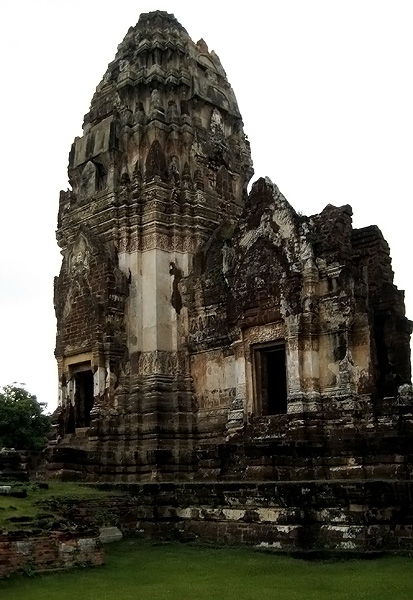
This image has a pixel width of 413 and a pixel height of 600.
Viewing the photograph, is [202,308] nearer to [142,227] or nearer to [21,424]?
[142,227]

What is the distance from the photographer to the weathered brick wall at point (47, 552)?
39.6 ft

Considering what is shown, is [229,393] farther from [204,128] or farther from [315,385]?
[204,128]

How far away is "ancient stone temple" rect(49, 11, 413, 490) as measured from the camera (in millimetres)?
17359

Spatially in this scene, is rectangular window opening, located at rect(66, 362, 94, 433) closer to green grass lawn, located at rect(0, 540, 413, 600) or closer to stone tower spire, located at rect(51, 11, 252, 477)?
stone tower spire, located at rect(51, 11, 252, 477)

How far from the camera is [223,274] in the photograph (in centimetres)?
2084

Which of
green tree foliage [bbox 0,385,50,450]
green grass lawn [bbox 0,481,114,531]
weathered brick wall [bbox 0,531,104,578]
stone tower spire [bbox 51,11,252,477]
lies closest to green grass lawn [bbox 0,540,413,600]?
weathered brick wall [bbox 0,531,104,578]

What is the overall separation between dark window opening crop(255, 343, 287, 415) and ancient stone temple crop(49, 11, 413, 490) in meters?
0.06

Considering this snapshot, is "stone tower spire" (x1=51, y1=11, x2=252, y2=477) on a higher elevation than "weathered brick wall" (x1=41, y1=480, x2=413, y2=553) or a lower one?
higher

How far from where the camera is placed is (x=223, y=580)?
457 inches

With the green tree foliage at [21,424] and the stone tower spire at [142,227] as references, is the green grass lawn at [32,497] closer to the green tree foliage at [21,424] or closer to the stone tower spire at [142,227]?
the stone tower spire at [142,227]

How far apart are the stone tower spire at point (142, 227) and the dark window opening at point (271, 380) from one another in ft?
8.38

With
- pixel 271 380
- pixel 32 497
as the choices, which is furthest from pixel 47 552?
pixel 271 380

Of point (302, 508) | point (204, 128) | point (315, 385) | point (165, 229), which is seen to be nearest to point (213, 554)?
point (302, 508)

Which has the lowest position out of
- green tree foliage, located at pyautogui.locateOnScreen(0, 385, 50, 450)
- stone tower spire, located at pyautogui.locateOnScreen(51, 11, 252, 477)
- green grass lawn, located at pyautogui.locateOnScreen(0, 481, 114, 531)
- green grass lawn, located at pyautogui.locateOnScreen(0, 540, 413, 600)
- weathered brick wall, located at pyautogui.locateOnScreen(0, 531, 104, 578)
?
green grass lawn, located at pyautogui.locateOnScreen(0, 540, 413, 600)
